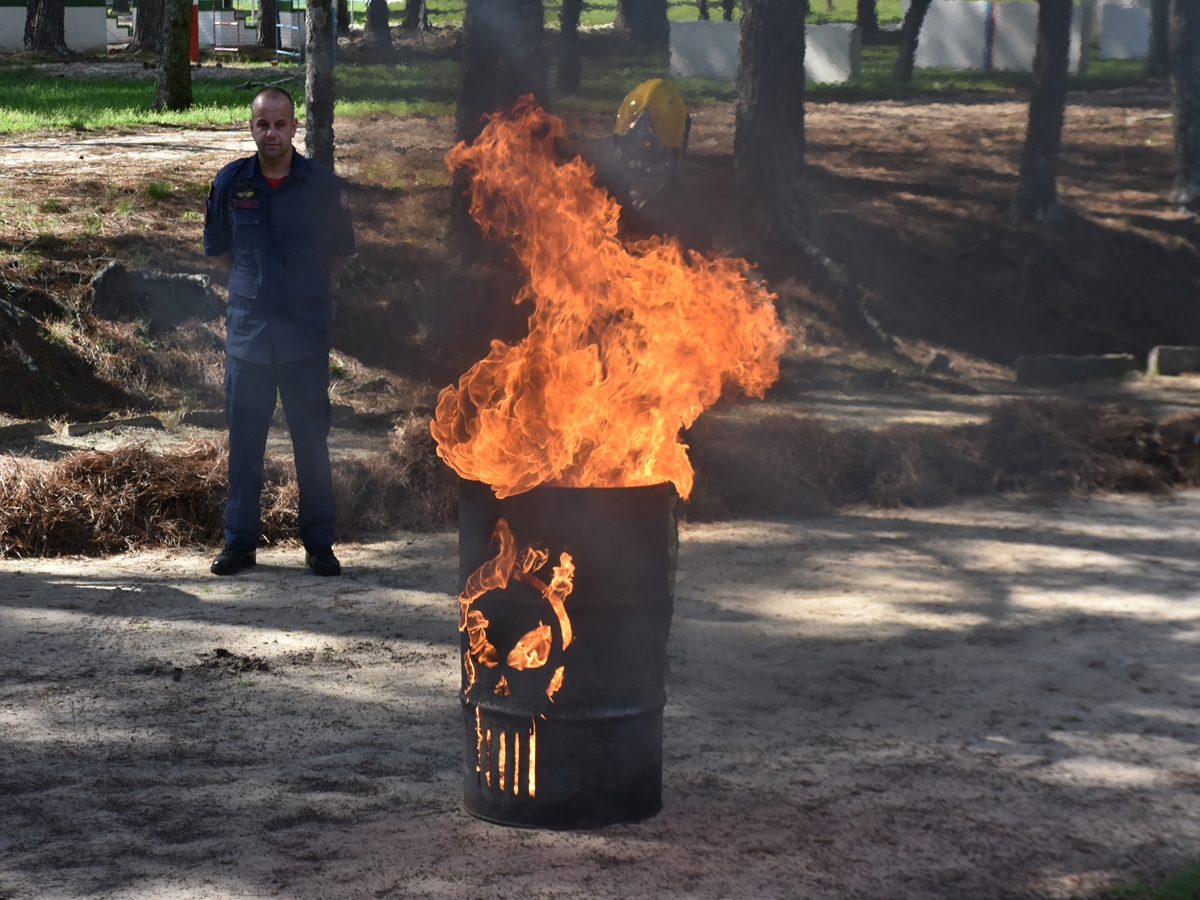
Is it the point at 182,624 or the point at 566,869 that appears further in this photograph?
the point at 182,624

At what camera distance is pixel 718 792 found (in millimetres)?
4574

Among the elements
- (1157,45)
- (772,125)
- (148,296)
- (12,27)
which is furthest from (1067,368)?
(12,27)

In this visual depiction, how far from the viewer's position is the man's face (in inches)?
252

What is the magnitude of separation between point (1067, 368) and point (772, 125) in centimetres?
415

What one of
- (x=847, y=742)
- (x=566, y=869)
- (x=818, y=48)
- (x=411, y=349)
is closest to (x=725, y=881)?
(x=566, y=869)

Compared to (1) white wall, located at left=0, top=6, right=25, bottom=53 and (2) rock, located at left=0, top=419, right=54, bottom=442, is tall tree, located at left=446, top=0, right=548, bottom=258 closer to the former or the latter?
(2) rock, located at left=0, top=419, right=54, bottom=442

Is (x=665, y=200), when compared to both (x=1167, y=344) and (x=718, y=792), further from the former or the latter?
(x=718, y=792)

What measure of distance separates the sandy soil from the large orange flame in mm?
1088

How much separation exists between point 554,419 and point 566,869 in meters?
1.38

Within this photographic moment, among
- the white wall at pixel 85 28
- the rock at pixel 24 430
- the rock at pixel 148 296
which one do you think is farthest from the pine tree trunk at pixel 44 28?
the rock at pixel 24 430

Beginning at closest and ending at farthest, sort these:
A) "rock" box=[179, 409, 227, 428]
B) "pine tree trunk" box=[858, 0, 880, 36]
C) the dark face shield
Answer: "rock" box=[179, 409, 227, 428] < the dark face shield < "pine tree trunk" box=[858, 0, 880, 36]

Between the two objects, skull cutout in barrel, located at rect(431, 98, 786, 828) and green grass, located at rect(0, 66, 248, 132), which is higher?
green grass, located at rect(0, 66, 248, 132)

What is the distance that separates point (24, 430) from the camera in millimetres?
9227

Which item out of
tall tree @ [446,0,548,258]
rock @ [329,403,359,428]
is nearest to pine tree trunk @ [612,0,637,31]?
tall tree @ [446,0,548,258]
